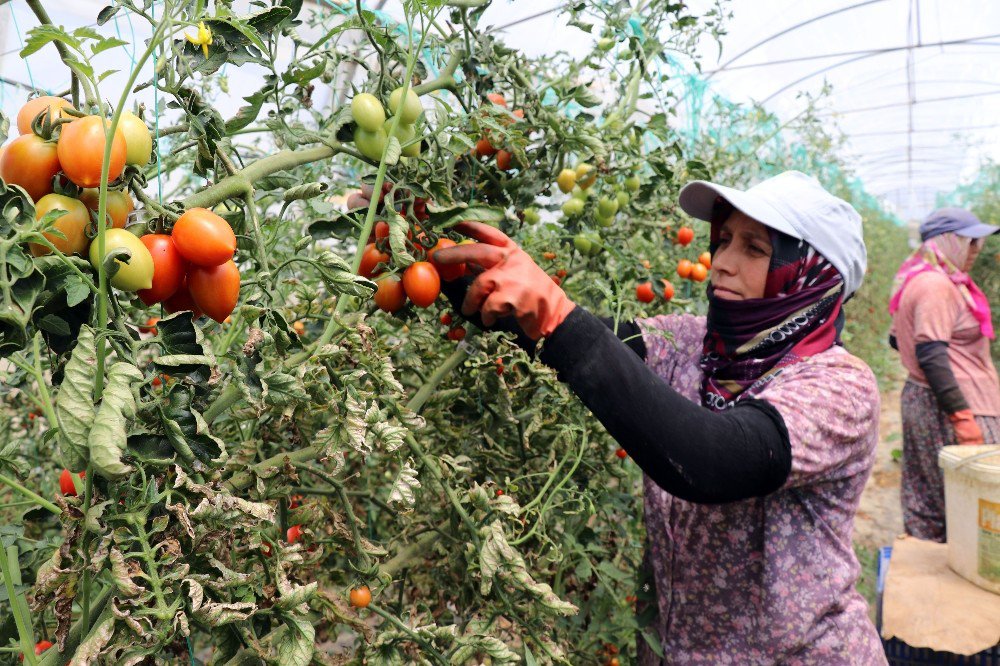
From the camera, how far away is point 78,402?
0.56 m

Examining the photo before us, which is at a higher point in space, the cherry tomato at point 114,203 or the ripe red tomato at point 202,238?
the cherry tomato at point 114,203

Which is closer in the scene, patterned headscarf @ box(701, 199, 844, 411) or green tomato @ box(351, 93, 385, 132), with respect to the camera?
green tomato @ box(351, 93, 385, 132)

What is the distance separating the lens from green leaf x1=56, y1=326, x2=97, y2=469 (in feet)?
1.82

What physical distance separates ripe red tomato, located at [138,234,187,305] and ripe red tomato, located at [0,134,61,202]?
0.09 meters

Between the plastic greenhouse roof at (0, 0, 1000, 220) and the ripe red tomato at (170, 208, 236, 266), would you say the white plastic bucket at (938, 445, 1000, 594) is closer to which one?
the ripe red tomato at (170, 208, 236, 266)

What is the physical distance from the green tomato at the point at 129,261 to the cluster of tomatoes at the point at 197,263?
0.05 ft

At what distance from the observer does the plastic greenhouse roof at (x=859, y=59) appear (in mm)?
5371

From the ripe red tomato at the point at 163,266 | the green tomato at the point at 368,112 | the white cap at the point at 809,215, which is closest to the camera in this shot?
the ripe red tomato at the point at 163,266

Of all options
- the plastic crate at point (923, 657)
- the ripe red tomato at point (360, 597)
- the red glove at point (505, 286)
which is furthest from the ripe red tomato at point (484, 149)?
the plastic crate at point (923, 657)

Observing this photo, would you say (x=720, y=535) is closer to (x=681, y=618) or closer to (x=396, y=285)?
(x=681, y=618)

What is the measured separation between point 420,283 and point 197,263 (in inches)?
13.2

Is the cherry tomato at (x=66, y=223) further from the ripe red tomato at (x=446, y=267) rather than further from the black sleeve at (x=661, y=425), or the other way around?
the black sleeve at (x=661, y=425)

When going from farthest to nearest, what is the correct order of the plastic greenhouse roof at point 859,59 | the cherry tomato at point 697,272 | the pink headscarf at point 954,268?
the plastic greenhouse roof at point 859,59 < the pink headscarf at point 954,268 < the cherry tomato at point 697,272

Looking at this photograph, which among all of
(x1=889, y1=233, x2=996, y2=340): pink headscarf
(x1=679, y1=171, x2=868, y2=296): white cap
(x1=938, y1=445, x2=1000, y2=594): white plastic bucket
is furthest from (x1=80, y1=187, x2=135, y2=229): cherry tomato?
(x1=889, y1=233, x2=996, y2=340): pink headscarf
